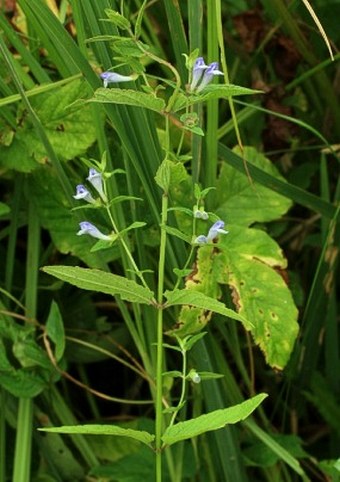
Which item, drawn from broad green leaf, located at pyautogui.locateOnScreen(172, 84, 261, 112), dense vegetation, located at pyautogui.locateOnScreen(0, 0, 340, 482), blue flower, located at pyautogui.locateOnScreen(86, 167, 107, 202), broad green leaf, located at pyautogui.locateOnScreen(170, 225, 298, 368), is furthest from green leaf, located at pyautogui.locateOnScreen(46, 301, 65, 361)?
broad green leaf, located at pyautogui.locateOnScreen(172, 84, 261, 112)

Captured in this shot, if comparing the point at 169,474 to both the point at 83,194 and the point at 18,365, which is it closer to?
the point at 18,365

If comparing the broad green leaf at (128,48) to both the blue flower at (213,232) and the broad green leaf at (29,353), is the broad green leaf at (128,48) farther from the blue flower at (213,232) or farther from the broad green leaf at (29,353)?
the broad green leaf at (29,353)

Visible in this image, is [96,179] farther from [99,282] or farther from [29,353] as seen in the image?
[29,353]

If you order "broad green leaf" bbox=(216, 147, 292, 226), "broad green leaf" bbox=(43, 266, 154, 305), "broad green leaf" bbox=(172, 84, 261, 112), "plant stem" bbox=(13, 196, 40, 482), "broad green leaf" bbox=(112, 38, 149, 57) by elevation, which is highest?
"broad green leaf" bbox=(112, 38, 149, 57)

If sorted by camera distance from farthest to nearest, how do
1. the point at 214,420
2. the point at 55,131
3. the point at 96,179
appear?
the point at 55,131 < the point at 96,179 < the point at 214,420

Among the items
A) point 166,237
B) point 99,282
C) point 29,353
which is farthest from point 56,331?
point 99,282

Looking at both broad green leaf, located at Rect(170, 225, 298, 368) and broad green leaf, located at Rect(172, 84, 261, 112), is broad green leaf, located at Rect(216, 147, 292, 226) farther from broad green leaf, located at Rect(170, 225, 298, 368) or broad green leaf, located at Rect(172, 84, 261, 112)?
broad green leaf, located at Rect(172, 84, 261, 112)

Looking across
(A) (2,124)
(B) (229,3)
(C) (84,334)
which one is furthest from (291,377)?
(B) (229,3)
